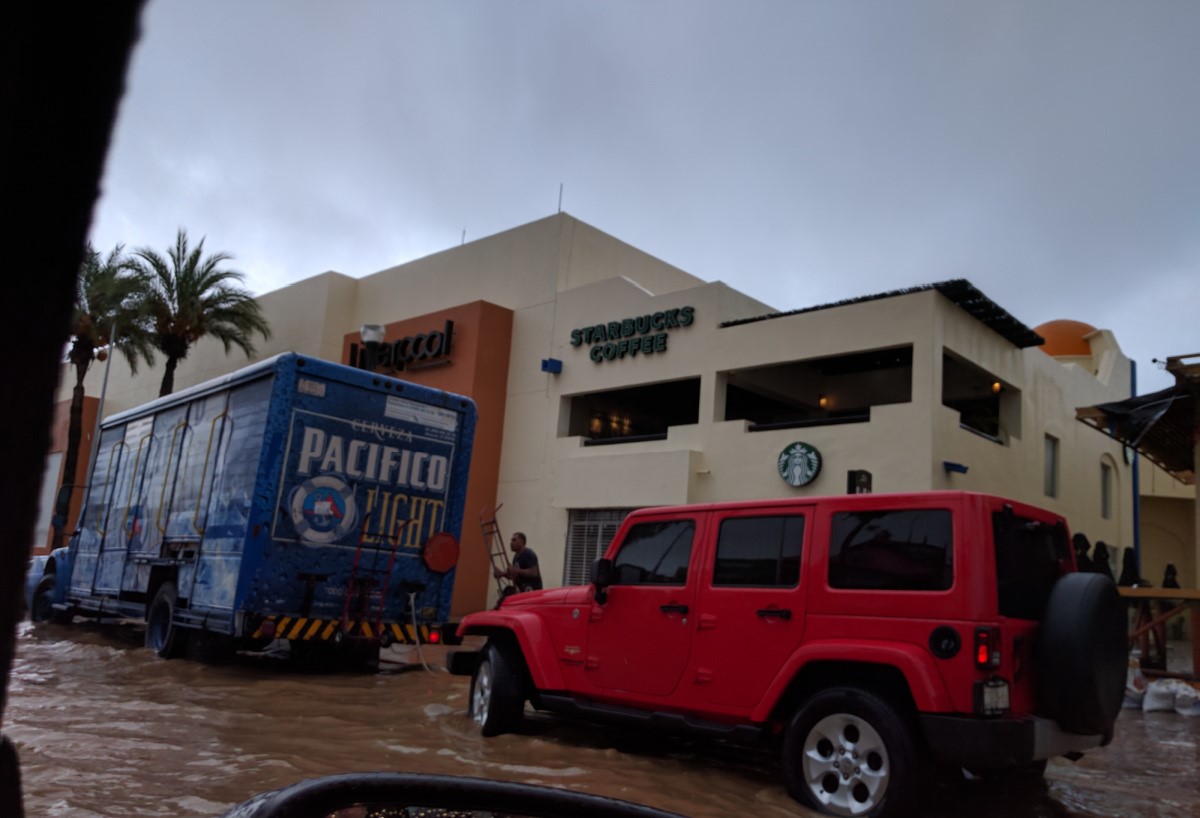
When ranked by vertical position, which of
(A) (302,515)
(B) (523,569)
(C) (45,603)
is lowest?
(C) (45,603)

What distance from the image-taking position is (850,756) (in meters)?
5.67

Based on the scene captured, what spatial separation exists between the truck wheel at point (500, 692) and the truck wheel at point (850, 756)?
252cm

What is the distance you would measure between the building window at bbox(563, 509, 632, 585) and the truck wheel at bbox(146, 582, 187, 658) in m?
10.00

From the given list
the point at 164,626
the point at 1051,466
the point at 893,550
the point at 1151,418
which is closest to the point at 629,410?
the point at 1051,466

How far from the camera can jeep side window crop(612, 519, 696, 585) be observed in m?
7.13

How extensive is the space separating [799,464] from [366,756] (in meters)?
12.0

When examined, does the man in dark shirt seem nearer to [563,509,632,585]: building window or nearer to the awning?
[563,509,632,585]: building window

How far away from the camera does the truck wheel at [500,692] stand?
25.1 feet

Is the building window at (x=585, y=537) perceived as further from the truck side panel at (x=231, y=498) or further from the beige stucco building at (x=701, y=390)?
the truck side panel at (x=231, y=498)

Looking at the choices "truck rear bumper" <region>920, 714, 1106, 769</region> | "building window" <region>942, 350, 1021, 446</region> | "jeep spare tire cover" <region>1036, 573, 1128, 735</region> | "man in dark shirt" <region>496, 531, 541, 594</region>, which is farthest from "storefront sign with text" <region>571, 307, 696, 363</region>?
"truck rear bumper" <region>920, 714, 1106, 769</region>

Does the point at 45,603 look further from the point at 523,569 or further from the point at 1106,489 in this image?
the point at 1106,489

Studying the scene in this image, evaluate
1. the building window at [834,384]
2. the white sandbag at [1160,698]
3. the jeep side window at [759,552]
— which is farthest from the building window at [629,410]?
the jeep side window at [759,552]

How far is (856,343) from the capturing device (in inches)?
689

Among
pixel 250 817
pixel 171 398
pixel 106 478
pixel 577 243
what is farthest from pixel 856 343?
pixel 250 817
